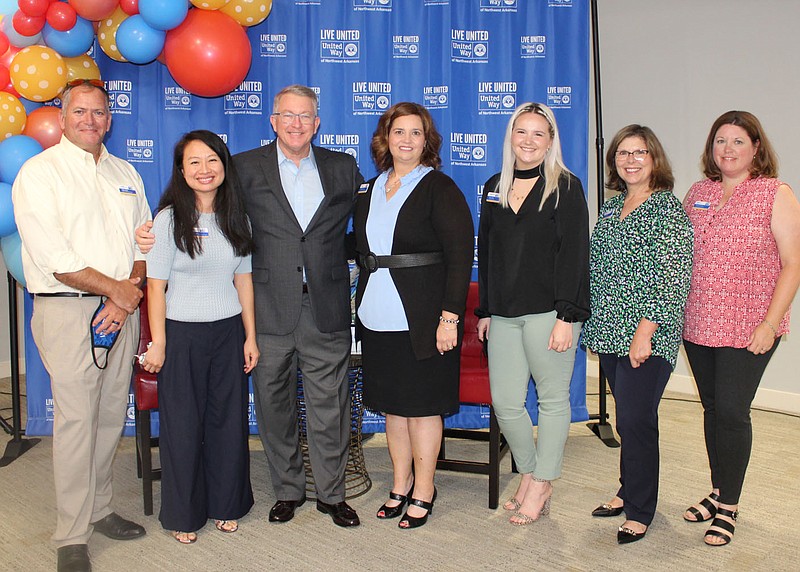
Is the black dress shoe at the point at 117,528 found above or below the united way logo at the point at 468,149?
below

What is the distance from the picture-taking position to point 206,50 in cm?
350

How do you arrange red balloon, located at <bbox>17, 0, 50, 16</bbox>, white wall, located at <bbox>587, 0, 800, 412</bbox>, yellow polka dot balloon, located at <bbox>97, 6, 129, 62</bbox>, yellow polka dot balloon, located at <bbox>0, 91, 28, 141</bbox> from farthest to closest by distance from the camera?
1. white wall, located at <bbox>587, 0, 800, 412</bbox>
2. yellow polka dot balloon, located at <bbox>97, 6, 129, 62</bbox>
3. yellow polka dot balloon, located at <bbox>0, 91, 28, 141</bbox>
4. red balloon, located at <bbox>17, 0, 50, 16</bbox>

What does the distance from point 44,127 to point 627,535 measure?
3168 millimetres

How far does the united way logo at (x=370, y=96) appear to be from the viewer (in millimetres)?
4074

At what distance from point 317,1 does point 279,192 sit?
1.64m

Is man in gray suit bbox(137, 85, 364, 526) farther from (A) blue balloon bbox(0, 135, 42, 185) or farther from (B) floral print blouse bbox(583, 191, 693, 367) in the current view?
(A) blue balloon bbox(0, 135, 42, 185)

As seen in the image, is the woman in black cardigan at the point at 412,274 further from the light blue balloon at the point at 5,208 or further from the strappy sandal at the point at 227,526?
the light blue balloon at the point at 5,208

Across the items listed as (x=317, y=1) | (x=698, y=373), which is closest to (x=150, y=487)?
(x=698, y=373)

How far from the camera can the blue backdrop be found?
4023 mm

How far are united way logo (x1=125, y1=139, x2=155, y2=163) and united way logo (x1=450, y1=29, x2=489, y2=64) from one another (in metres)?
1.73

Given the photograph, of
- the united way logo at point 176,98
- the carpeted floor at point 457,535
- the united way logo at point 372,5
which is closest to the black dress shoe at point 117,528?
the carpeted floor at point 457,535

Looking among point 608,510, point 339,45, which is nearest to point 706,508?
point 608,510

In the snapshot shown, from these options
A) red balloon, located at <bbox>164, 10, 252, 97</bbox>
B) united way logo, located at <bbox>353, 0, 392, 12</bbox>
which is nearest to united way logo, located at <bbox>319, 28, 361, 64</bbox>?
united way logo, located at <bbox>353, 0, 392, 12</bbox>

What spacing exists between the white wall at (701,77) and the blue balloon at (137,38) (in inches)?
128
